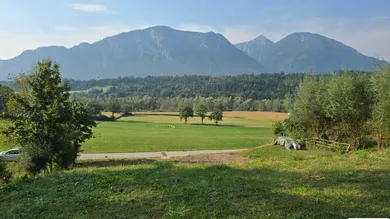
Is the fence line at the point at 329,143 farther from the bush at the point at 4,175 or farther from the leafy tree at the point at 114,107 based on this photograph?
the leafy tree at the point at 114,107

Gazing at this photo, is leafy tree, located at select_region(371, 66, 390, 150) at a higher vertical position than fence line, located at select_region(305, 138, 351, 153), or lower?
higher

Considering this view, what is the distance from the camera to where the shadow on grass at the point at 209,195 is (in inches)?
290

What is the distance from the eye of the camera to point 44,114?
2262 cm

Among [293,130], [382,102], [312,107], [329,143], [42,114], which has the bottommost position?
[329,143]

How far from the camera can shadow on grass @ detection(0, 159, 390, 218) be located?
24.1ft

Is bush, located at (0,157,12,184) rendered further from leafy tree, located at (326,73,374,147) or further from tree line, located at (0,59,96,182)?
leafy tree, located at (326,73,374,147)

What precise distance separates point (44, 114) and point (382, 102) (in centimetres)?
2549

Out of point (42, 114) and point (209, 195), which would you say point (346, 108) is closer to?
point (209, 195)

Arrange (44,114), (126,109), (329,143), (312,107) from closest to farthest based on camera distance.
Answer: 1. (44,114)
2. (329,143)
3. (312,107)
4. (126,109)

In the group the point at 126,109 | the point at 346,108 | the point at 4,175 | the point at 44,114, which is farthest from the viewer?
the point at 126,109

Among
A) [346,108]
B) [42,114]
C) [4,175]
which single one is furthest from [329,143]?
[4,175]

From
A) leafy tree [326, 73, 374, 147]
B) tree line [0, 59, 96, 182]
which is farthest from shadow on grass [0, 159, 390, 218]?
leafy tree [326, 73, 374, 147]

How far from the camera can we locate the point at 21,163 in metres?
18.4

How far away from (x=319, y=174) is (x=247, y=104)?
15376 centimetres
